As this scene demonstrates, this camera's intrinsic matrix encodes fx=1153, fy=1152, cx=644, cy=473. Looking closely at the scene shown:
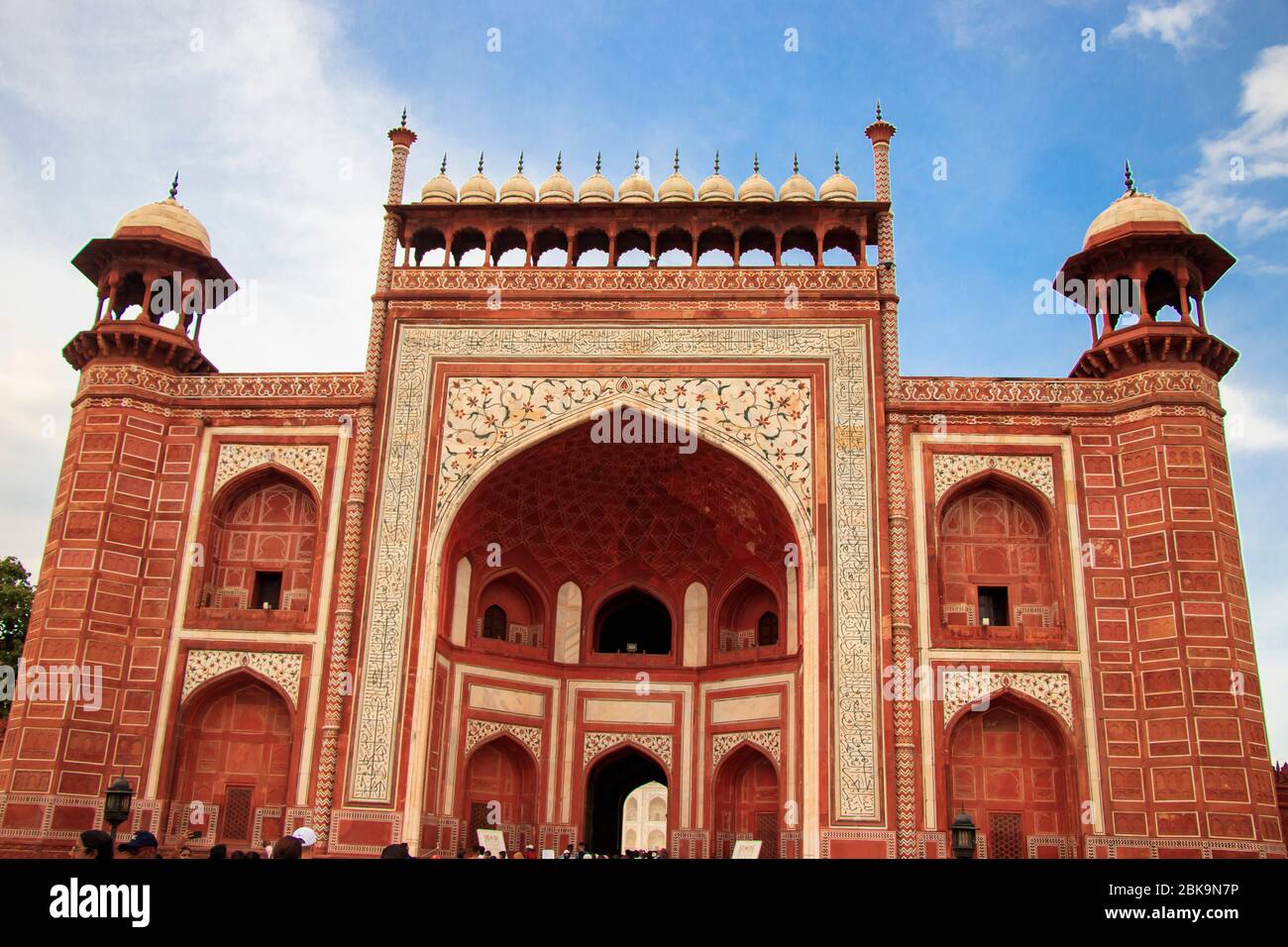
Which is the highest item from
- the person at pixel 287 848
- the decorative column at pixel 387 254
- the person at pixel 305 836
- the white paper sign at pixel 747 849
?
the decorative column at pixel 387 254

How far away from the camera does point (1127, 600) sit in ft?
47.8

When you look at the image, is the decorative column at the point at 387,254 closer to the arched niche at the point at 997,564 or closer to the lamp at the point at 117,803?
the lamp at the point at 117,803

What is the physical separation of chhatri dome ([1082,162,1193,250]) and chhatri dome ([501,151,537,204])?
799 cm

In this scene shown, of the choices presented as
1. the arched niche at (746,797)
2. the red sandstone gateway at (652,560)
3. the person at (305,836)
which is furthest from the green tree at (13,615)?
the person at (305,836)

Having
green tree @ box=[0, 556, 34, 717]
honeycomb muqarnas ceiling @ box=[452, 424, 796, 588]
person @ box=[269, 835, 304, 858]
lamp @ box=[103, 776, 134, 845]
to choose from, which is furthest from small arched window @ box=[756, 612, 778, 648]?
green tree @ box=[0, 556, 34, 717]

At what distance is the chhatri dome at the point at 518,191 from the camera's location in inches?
671

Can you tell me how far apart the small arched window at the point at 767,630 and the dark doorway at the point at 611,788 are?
7.82 feet

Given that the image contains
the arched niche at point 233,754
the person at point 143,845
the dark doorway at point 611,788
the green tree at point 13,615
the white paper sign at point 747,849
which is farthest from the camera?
the green tree at point 13,615

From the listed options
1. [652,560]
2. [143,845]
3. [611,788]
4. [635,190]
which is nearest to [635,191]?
[635,190]

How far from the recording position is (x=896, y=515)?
1502 centimetres

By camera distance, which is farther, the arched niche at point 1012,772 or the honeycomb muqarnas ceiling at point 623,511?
the honeycomb muqarnas ceiling at point 623,511

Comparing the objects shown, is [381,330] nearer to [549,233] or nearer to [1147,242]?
[549,233]

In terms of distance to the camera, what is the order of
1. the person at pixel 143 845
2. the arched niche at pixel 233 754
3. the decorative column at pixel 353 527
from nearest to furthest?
1. the person at pixel 143 845
2. the decorative column at pixel 353 527
3. the arched niche at pixel 233 754
